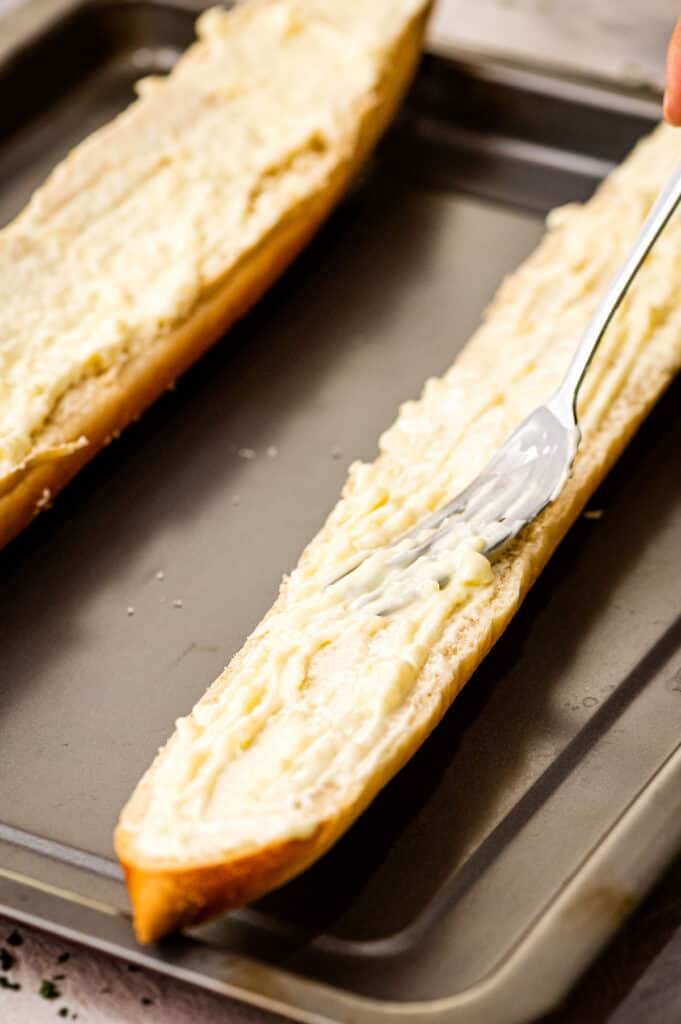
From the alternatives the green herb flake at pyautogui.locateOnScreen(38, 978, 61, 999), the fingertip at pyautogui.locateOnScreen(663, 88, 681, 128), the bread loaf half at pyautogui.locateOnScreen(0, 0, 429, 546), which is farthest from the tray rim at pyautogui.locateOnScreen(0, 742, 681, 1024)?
the fingertip at pyautogui.locateOnScreen(663, 88, 681, 128)

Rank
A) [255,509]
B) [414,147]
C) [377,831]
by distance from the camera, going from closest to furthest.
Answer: [377,831]
[255,509]
[414,147]

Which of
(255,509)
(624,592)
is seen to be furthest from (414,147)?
(624,592)

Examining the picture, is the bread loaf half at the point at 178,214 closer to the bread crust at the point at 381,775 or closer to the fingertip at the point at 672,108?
the bread crust at the point at 381,775

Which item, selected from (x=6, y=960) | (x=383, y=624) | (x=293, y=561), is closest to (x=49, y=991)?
(x=6, y=960)

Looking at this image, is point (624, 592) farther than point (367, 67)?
No

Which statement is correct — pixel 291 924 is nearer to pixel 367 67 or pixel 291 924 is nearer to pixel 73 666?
pixel 73 666

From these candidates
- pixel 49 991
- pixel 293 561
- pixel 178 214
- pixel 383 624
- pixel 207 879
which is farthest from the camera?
pixel 178 214

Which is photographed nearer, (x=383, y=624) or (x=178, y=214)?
(x=383, y=624)

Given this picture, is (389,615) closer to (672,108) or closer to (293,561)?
(293,561)
